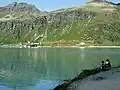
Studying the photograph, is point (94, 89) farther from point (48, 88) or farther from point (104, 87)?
point (48, 88)

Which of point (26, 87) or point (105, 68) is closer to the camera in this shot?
point (105, 68)

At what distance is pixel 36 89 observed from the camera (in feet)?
200

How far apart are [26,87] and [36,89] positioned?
4967mm

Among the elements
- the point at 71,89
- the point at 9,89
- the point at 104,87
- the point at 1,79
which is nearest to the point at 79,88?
the point at 71,89

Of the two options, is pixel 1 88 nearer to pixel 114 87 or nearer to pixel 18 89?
pixel 18 89

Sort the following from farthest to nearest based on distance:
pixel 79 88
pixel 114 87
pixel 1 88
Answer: pixel 1 88 < pixel 79 88 < pixel 114 87

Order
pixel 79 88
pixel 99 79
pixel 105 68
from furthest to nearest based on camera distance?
pixel 105 68 < pixel 99 79 < pixel 79 88

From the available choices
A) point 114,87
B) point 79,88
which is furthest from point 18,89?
point 114,87

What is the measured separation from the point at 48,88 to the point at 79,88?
22416 mm

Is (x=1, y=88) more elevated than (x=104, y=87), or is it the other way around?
(x=104, y=87)

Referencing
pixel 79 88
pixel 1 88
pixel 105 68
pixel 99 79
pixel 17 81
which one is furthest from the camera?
pixel 17 81

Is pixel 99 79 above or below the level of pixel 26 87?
above

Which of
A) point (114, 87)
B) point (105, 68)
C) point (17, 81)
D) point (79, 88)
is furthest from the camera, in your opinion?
point (17, 81)

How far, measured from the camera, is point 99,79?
44.2 meters
